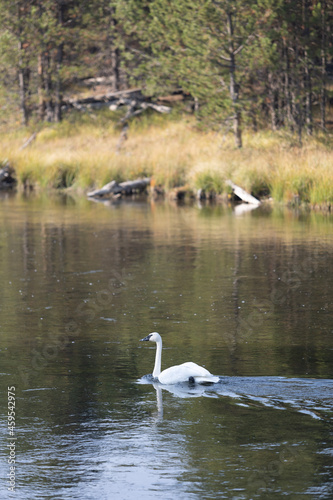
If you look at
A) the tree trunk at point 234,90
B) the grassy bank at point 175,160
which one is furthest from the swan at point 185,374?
the tree trunk at point 234,90

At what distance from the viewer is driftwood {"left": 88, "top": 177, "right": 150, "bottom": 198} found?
32312 millimetres

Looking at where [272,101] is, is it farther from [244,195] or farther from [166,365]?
[166,365]

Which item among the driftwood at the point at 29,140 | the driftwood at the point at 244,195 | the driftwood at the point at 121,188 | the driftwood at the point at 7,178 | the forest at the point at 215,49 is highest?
the forest at the point at 215,49

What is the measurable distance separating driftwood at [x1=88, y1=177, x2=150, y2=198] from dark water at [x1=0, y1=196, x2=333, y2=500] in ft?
43.3

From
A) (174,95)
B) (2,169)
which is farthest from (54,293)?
(174,95)

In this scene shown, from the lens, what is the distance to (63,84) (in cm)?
5000

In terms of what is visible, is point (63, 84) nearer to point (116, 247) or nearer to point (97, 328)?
point (116, 247)

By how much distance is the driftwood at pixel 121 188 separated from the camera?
106ft

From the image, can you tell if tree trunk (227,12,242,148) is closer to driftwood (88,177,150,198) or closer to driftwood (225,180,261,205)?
driftwood (88,177,150,198)

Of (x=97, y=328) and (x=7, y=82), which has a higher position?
(x=7, y=82)

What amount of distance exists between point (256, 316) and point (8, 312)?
3441mm

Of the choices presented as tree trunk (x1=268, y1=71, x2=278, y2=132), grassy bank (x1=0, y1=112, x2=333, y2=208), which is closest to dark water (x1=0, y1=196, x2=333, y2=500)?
grassy bank (x1=0, y1=112, x2=333, y2=208)

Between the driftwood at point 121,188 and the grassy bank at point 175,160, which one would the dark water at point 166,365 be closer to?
the grassy bank at point 175,160

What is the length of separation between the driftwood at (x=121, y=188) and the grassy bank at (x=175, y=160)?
562mm
